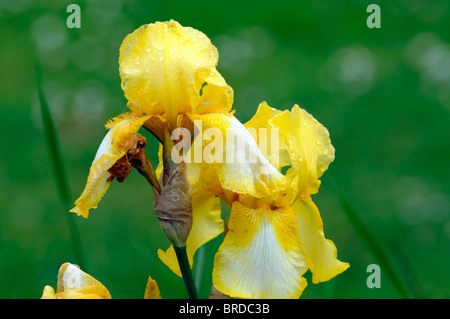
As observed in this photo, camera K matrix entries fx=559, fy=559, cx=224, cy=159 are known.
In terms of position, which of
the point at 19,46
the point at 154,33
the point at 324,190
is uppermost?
the point at 19,46

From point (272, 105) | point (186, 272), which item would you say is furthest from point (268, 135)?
point (272, 105)

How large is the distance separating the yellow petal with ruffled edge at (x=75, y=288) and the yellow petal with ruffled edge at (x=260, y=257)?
19cm

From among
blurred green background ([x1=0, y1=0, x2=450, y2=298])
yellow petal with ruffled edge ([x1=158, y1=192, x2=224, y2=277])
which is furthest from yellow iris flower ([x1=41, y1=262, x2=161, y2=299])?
blurred green background ([x1=0, y1=0, x2=450, y2=298])

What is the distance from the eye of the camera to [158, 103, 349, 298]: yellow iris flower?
942mm

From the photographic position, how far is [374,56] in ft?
9.91

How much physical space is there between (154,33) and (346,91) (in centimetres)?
205

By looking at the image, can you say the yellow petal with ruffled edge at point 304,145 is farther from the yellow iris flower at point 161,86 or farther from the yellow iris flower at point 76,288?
the yellow iris flower at point 76,288

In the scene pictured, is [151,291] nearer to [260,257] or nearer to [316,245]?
[260,257]

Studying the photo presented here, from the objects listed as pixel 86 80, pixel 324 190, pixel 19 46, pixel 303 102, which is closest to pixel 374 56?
pixel 303 102

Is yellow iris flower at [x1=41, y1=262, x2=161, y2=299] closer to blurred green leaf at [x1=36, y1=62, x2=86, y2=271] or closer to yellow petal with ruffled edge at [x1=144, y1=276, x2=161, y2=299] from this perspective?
yellow petal with ruffled edge at [x1=144, y1=276, x2=161, y2=299]

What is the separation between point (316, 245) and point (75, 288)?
48 centimetres

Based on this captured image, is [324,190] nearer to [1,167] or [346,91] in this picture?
[346,91]

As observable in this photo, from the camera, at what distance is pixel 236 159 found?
947mm

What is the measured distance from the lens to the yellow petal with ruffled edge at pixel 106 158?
3.04 feet
